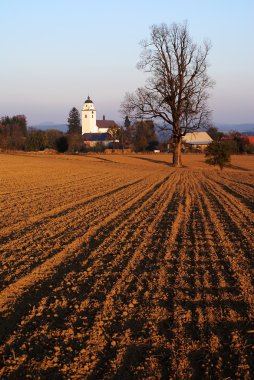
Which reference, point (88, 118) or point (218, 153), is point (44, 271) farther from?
point (88, 118)

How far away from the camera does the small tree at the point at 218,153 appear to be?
131 feet

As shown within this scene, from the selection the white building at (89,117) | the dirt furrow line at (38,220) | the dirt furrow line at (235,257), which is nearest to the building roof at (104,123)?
the white building at (89,117)

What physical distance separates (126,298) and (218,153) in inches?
1431

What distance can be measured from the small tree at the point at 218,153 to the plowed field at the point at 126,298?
1158 inches

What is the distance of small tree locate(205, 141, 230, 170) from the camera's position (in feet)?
131

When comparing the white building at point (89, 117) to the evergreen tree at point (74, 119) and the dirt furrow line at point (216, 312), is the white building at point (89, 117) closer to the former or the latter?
the evergreen tree at point (74, 119)

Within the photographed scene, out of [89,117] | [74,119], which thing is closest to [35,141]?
[74,119]

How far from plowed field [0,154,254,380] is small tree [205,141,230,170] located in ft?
96.5

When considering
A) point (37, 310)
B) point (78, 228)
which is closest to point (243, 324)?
point (37, 310)

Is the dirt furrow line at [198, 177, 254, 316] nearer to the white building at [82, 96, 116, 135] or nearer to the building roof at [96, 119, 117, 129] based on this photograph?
the white building at [82, 96, 116, 135]

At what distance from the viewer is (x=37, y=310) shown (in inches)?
208

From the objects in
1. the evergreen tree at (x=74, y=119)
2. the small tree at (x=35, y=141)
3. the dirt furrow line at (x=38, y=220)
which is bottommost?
the dirt furrow line at (x=38, y=220)

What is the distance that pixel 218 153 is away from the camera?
40594 mm

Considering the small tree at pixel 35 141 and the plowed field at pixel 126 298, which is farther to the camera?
the small tree at pixel 35 141
